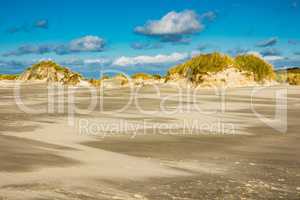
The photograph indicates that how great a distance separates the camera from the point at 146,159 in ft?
29.0

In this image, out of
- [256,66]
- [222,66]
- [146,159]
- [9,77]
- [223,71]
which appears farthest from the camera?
[9,77]

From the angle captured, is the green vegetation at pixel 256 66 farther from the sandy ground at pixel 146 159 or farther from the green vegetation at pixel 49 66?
the sandy ground at pixel 146 159

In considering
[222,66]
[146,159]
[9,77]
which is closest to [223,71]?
[222,66]

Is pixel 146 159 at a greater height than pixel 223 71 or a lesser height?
lesser

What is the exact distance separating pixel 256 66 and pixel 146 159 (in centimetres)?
4245

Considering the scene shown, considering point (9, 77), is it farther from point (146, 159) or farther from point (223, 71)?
point (146, 159)

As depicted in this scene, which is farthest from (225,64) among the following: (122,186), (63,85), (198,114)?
(122,186)

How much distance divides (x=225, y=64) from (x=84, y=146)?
3801 centimetres

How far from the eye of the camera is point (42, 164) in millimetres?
7590

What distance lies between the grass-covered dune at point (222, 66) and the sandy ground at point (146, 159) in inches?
1224

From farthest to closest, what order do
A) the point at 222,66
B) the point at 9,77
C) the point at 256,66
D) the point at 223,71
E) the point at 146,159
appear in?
the point at 9,77 → the point at 256,66 → the point at 222,66 → the point at 223,71 → the point at 146,159

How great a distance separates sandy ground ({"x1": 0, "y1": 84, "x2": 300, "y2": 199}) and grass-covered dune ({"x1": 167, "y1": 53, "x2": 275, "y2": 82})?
3110 cm

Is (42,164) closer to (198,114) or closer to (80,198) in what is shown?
(80,198)

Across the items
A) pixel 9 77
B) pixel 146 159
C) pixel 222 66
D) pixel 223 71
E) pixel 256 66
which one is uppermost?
pixel 256 66
